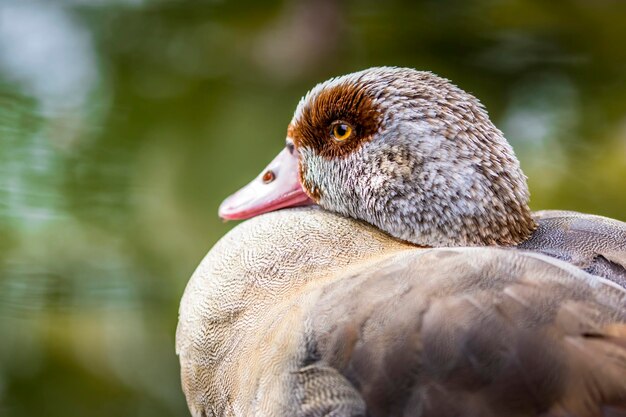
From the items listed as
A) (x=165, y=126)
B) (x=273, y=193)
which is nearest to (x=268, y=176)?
(x=273, y=193)

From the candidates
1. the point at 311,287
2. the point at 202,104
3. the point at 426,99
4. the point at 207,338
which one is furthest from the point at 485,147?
the point at 202,104

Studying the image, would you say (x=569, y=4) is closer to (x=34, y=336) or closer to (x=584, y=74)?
(x=584, y=74)

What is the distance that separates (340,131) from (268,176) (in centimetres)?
14

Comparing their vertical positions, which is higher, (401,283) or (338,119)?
(338,119)

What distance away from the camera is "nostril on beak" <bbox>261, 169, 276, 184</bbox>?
39.8 inches

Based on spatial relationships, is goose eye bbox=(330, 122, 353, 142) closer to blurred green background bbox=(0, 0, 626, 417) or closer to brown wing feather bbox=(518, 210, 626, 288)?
brown wing feather bbox=(518, 210, 626, 288)

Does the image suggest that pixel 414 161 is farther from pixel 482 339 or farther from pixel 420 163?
pixel 482 339

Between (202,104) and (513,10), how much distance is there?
A: 94cm

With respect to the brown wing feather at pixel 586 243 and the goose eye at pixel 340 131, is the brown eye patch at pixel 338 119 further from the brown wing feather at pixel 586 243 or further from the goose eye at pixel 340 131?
the brown wing feather at pixel 586 243

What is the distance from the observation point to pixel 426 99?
882 millimetres

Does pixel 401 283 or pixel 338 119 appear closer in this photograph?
pixel 401 283

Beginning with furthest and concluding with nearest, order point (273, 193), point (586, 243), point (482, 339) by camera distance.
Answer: point (273, 193) → point (586, 243) → point (482, 339)

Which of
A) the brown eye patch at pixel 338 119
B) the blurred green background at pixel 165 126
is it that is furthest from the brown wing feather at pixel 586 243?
the blurred green background at pixel 165 126

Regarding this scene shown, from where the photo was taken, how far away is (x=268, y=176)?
1014mm
